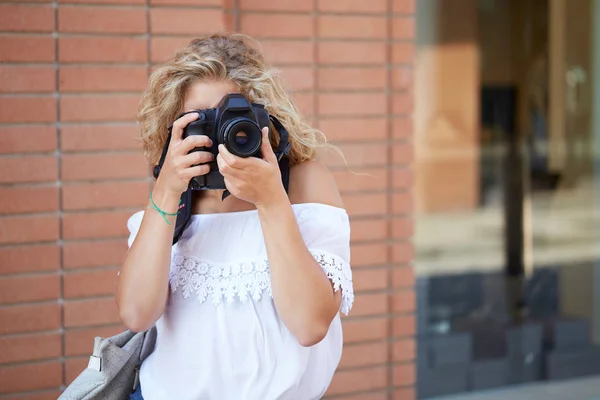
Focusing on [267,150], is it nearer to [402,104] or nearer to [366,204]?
[366,204]

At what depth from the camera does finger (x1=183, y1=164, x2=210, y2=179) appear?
1.52 metres

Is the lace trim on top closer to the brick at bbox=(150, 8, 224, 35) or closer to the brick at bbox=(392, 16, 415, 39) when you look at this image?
the brick at bbox=(150, 8, 224, 35)

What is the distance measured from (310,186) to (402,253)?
63.0 inches

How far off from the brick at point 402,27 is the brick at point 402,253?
0.81 m

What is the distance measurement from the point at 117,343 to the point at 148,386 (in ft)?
0.45

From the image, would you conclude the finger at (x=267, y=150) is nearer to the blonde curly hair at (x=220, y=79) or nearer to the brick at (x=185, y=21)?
the blonde curly hair at (x=220, y=79)

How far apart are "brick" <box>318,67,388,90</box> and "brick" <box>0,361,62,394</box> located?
138 centimetres

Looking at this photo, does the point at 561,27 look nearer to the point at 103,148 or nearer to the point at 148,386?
the point at 103,148

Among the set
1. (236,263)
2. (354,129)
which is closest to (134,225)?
(236,263)

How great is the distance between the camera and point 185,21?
111 inches

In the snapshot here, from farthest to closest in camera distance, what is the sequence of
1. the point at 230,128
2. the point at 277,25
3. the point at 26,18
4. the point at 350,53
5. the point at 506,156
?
the point at 506,156, the point at 350,53, the point at 277,25, the point at 26,18, the point at 230,128

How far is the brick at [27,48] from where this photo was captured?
264cm

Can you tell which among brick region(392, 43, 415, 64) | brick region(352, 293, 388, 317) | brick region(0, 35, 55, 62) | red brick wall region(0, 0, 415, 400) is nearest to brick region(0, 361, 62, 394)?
red brick wall region(0, 0, 415, 400)

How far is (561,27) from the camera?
6.16 metres
